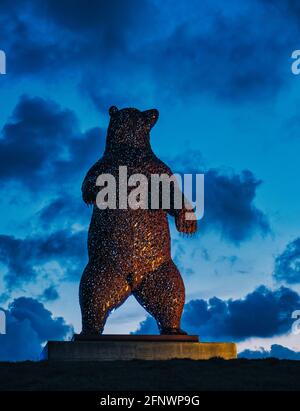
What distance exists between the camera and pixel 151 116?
1638 centimetres

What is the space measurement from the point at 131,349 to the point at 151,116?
4.77m

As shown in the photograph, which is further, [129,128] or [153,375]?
[129,128]

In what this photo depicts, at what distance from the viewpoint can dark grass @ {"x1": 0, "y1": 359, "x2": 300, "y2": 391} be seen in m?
11.0

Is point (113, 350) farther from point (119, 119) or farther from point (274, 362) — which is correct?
point (119, 119)

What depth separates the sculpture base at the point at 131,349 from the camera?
13906 mm

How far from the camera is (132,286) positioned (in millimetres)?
15117

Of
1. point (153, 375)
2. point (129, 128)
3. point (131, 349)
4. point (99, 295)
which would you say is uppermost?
point (129, 128)

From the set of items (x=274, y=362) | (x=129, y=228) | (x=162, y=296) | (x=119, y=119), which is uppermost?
(x=119, y=119)

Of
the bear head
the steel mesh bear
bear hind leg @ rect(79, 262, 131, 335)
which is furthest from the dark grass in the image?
the bear head

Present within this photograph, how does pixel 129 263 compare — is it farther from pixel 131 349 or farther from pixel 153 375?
pixel 153 375

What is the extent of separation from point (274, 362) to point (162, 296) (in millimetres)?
2829

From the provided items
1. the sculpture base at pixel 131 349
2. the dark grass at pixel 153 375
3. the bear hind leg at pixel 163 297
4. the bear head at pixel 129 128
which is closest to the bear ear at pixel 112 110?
the bear head at pixel 129 128

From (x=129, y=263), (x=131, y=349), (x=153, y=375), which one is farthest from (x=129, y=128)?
(x=153, y=375)
